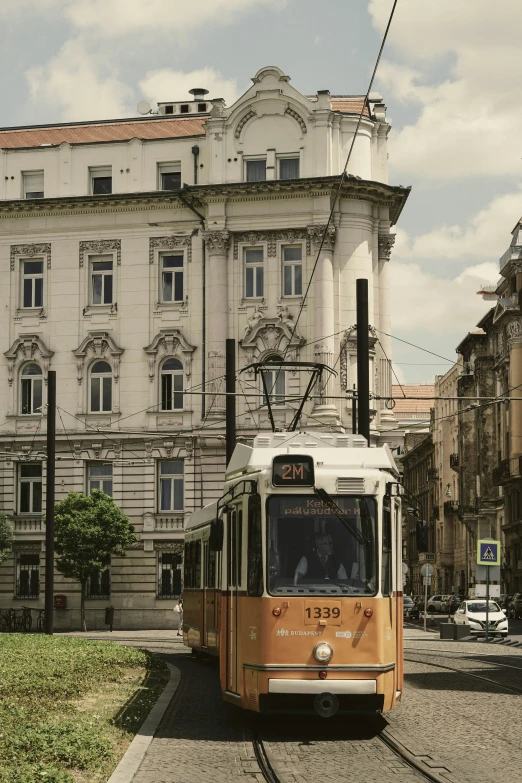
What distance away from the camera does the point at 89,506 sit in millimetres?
48469

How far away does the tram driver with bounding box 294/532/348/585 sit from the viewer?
46.9ft

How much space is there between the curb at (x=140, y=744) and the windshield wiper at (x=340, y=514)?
9.75ft

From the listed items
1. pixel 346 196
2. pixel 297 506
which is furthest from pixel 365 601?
pixel 346 196

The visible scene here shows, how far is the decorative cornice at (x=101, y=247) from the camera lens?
5297 centimetres

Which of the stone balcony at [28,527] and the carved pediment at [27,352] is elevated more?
the carved pediment at [27,352]

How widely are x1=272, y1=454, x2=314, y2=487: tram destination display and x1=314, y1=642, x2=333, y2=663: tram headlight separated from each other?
1.72 m

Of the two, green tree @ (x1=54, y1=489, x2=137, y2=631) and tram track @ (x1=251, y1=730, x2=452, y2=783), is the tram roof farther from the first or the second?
green tree @ (x1=54, y1=489, x2=137, y2=631)

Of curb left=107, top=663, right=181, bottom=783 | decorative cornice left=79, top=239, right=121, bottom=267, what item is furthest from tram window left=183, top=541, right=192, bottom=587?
decorative cornice left=79, top=239, right=121, bottom=267

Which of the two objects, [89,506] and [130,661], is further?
[89,506]

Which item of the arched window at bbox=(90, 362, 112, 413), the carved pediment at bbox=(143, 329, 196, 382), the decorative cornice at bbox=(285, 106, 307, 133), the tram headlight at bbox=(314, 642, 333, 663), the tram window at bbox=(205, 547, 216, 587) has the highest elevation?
the decorative cornice at bbox=(285, 106, 307, 133)

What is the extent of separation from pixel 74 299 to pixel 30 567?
10546 mm

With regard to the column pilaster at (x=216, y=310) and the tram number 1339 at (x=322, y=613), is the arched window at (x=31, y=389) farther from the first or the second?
the tram number 1339 at (x=322, y=613)

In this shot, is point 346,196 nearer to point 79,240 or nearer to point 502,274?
point 79,240

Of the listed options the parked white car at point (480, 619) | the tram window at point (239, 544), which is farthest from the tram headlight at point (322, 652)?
the parked white car at point (480, 619)
